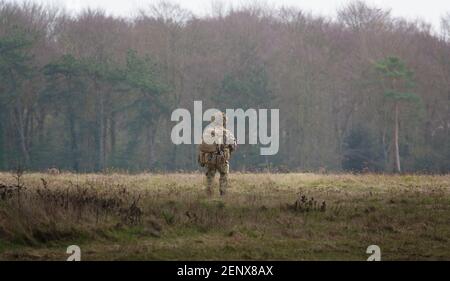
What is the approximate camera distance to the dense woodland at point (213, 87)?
5291 centimetres

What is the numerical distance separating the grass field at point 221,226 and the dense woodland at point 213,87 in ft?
116

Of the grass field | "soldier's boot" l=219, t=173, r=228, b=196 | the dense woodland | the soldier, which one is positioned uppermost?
the dense woodland

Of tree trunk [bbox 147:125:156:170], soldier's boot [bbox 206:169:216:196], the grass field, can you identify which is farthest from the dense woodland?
the grass field

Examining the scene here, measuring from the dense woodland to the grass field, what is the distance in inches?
1389

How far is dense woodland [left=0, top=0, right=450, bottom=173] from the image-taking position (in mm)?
52906

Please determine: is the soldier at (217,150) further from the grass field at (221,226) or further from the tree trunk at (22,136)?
the tree trunk at (22,136)

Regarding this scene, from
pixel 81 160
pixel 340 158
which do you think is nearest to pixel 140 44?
pixel 81 160

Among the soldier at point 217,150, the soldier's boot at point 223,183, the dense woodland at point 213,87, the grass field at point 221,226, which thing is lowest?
the grass field at point 221,226

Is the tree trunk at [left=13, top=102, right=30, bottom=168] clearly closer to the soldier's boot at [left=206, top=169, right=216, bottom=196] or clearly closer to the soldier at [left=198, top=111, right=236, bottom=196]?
the soldier's boot at [left=206, top=169, right=216, bottom=196]

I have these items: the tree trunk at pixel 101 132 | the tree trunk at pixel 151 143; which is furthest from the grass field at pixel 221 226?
the tree trunk at pixel 151 143

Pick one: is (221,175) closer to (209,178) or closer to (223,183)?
(223,183)
